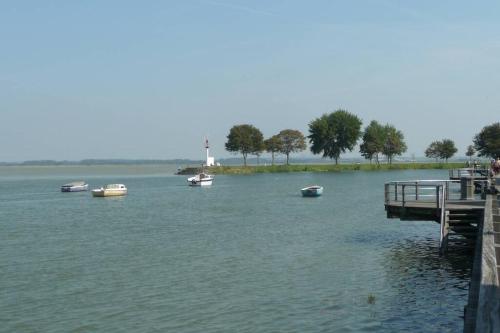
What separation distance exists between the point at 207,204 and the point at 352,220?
2687 cm

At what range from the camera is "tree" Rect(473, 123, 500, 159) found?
13825 cm

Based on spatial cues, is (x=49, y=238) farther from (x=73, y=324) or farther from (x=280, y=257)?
(x=73, y=324)

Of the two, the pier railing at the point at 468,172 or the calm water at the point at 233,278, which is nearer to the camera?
the calm water at the point at 233,278

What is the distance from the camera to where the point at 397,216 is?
30828mm

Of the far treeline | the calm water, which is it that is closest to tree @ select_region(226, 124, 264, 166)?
the far treeline

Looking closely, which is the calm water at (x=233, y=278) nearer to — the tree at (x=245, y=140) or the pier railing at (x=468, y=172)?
the pier railing at (x=468, y=172)

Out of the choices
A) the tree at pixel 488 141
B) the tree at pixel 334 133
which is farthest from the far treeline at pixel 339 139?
the tree at pixel 488 141

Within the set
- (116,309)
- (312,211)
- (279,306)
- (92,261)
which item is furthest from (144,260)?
(312,211)

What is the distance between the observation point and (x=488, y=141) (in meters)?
146

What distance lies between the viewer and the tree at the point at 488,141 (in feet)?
454

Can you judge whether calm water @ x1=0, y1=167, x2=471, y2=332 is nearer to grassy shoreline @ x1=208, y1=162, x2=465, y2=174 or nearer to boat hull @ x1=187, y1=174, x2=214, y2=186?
boat hull @ x1=187, y1=174, x2=214, y2=186

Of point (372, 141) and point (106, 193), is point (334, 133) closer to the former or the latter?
point (372, 141)

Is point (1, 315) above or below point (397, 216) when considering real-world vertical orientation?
below

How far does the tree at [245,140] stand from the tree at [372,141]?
33.6 meters
